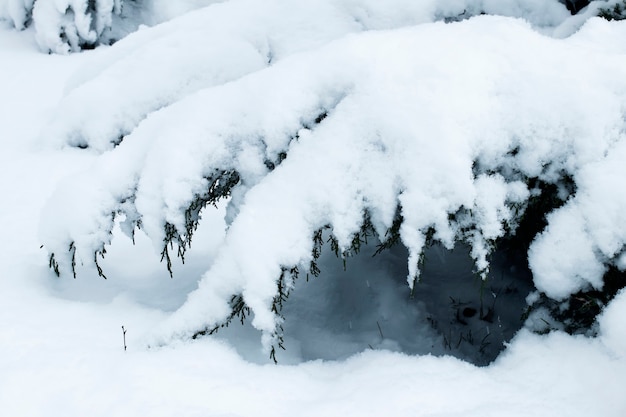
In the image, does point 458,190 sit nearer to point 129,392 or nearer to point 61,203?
point 129,392

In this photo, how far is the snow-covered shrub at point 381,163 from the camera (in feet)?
6.32

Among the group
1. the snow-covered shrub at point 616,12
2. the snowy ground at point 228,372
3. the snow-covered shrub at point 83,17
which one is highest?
the snow-covered shrub at point 616,12

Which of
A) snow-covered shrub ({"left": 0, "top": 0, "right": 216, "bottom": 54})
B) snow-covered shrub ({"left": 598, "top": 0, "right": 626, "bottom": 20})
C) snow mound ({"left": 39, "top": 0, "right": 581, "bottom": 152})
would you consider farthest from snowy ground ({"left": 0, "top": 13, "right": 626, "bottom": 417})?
snow-covered shrub ({"left": 0, "top": 0, "right": 216, "bottom": 54})

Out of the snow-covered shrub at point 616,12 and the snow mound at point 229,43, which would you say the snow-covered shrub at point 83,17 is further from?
the snow-covered shrub at point 616,12

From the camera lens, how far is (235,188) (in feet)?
7.69

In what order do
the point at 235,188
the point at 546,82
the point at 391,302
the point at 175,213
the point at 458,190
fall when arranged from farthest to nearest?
the point at 391,302 → the point at 235,188 → the point at 175,213 → the point at 546,82 → the point at 458,190

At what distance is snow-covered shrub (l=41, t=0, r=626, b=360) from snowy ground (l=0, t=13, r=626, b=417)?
0.61 feet

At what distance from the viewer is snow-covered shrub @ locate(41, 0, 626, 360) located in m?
1.93

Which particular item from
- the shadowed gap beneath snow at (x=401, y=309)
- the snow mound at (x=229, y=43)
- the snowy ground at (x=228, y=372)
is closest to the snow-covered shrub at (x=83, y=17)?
the snow mound at (x=229, y=43)

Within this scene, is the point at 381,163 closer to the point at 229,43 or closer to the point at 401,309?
the point at 401,309

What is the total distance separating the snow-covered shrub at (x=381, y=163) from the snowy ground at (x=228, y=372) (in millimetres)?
187

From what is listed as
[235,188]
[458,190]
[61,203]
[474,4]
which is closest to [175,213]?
[235,188]

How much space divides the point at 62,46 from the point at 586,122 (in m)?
8.27

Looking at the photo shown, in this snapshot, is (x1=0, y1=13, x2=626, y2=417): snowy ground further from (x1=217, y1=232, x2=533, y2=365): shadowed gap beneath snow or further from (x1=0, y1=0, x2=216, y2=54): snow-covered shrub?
(x1=0, y1=0, x2=216, y2=54): snow-covered shrub
